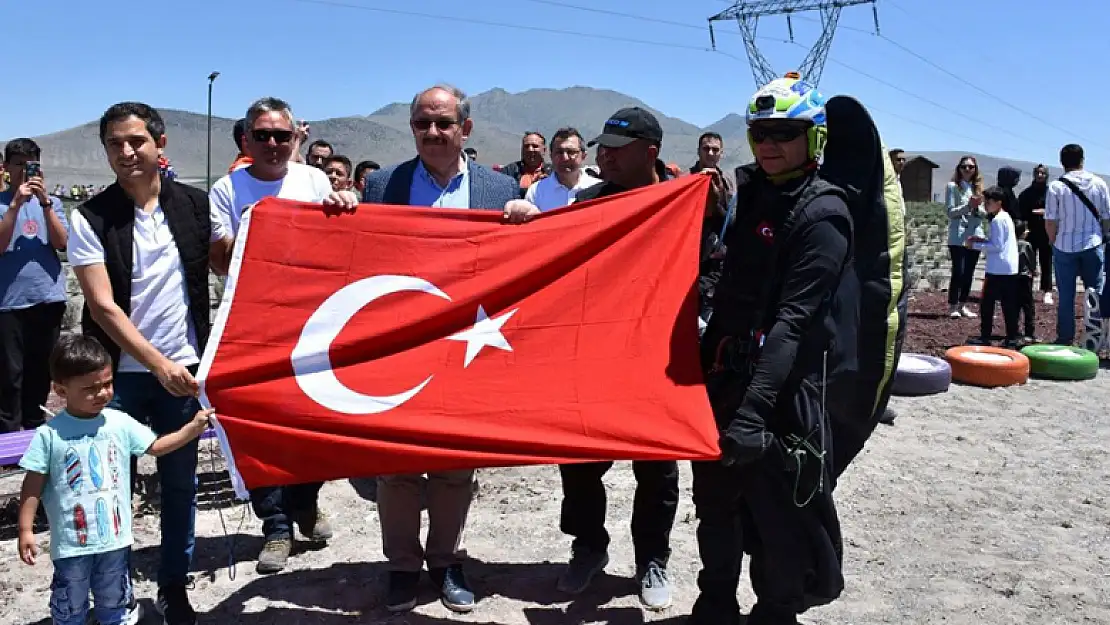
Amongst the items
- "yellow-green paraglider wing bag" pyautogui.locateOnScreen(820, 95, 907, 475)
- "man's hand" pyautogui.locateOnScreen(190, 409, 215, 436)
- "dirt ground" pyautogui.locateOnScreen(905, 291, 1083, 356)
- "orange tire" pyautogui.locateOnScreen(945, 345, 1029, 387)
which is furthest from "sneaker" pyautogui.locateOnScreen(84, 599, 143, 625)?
"dirt ground" pyautogui.locateOnScreen(905, 291, 1083, 356)

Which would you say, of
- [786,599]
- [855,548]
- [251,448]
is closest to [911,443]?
[855,548]

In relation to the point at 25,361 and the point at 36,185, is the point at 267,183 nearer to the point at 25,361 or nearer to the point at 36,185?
the point at 36,185

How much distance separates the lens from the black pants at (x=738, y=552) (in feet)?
11.3

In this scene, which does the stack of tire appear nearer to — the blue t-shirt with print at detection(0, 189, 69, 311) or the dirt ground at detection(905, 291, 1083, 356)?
the dirt ground at detection(905, 291, 1083, 356)

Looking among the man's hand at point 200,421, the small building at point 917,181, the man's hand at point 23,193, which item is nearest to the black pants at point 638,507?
the man's hand at point 200,421

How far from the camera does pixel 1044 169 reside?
13414 mm

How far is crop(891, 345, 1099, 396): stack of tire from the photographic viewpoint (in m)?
8.45

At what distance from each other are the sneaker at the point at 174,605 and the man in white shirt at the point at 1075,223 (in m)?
9.57

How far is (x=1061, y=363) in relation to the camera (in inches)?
359

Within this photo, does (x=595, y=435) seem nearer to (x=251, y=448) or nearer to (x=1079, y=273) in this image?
(x=251, y=448)

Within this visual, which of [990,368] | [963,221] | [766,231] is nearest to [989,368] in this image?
[990,368]

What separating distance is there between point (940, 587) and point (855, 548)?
57cm

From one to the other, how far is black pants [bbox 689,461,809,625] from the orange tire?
6.14 m

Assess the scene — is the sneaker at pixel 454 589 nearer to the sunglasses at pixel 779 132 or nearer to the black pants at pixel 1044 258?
the sunglasses at pixel 779 132
